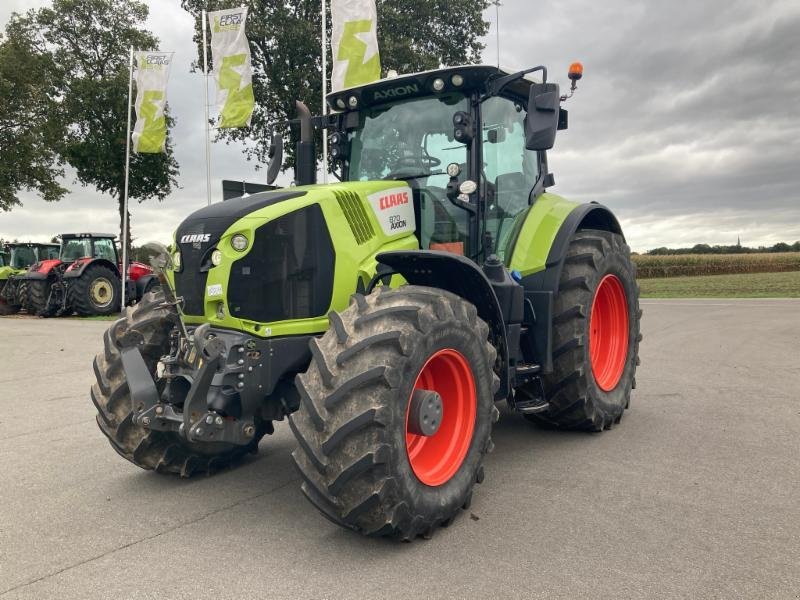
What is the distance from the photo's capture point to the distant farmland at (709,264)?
140 feet

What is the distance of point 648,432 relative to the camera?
16.6 feet

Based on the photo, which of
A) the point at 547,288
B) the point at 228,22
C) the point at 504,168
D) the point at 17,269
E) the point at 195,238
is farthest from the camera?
the point at 17,269

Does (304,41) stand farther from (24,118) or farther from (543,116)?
(543,116)

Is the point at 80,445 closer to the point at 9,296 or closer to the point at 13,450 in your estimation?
the point at 13,450

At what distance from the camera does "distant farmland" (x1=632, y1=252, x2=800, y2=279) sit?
4262 cm

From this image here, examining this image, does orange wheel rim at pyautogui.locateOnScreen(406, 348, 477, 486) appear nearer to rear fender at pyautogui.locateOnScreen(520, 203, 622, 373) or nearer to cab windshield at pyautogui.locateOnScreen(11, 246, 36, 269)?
rear fender at pyautogui.locateOnScreen(520, 203, 622, 373)

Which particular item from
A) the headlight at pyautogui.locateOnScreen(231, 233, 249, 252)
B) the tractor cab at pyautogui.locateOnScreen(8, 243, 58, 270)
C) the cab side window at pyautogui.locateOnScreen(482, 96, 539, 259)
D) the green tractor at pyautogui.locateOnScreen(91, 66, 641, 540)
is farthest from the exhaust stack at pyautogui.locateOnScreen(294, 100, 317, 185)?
the tractor cab at pyautogui.locateOnScreen(8, 243, 58, 270)

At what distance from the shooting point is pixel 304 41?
2238 centimetres

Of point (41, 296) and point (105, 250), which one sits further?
point (105, 250)

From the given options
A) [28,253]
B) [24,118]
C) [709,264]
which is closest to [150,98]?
[28,253]

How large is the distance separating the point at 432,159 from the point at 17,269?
71.2ft

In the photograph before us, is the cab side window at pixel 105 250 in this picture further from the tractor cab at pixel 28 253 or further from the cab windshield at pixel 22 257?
the cab windshield at pixel 22 257

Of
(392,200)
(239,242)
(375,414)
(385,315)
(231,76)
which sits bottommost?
(375,414)

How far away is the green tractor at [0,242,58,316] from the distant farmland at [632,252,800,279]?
34.2 metres
